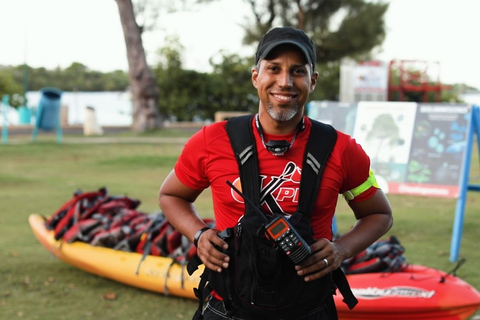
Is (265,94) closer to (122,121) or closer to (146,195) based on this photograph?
(146,195)

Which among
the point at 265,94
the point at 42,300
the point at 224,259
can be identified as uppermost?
the point at 265,94

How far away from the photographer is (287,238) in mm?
2510

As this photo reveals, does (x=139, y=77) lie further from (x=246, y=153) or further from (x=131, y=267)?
(x=246, y=153)

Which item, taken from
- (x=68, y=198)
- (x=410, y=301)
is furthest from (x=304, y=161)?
(x=68, y=198)

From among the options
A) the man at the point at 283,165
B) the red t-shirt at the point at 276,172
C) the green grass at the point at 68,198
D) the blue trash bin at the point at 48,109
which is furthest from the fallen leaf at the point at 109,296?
the blue trash bin at the point at 48,109

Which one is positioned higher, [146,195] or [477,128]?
[477,128]

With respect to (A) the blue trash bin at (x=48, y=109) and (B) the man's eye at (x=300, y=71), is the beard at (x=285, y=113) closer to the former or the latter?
(B) the man's eye at (x=300, y=71)

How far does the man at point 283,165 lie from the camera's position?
108 inches

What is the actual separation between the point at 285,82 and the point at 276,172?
1.15 ft

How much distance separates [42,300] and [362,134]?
13.6 ft

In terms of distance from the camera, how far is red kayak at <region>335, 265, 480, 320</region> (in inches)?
212

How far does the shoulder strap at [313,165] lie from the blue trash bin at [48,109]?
21.0m

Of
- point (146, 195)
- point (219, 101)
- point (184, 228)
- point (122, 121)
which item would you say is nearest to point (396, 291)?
point (184, 228)

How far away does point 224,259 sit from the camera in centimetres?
271
